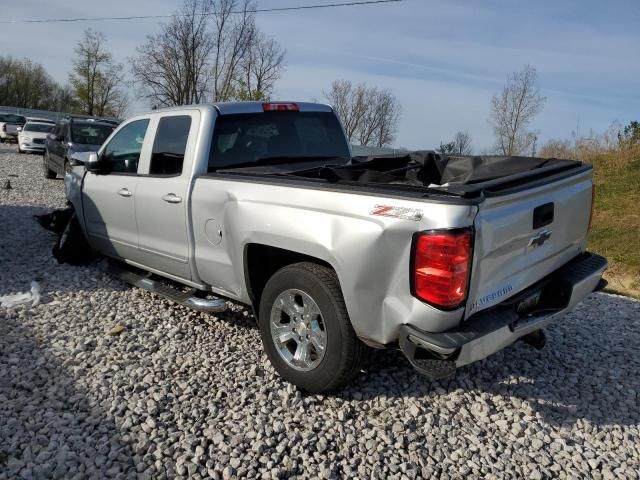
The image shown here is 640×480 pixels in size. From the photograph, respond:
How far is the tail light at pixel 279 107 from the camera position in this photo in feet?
15.4

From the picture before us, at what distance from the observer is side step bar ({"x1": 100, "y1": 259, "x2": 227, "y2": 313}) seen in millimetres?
4066

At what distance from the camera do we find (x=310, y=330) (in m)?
3.42

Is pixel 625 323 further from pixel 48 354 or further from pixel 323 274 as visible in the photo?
pixel 48 354

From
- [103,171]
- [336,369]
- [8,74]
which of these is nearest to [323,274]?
[336,369]

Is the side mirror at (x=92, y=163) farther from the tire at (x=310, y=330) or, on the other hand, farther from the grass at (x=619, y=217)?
the grass at (x=619, y=217)

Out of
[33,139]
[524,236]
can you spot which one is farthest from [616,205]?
[33,139]

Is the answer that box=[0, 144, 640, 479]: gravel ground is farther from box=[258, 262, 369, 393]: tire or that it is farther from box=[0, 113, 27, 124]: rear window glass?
box=[0, 113, 27, 124]: rear window glass

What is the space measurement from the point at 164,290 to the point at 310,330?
1.74 meters

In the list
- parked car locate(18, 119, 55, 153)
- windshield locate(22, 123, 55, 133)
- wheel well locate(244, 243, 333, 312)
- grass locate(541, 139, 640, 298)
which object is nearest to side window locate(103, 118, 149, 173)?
wheel well locate(244, 243, 333, 312)

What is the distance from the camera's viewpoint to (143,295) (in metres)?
5.32

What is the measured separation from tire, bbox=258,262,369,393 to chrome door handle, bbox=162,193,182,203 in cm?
119

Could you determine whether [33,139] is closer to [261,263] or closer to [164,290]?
[164,290]

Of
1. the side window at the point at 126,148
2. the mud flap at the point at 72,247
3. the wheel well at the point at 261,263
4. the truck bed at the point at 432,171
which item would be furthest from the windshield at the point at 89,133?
the wheel well at the point at 261,263

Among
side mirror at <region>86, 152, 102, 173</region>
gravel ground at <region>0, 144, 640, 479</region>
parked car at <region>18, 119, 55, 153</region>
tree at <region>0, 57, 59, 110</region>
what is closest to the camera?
gravel ground at <region>0, 144, 640, 479</region>
